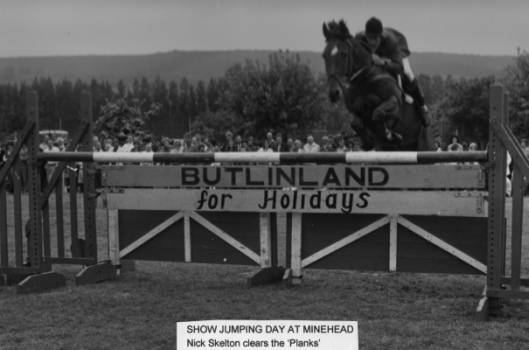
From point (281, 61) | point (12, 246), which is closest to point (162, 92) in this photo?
point (281, 61)

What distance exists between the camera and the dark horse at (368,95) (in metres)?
9.77

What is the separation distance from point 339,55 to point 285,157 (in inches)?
154

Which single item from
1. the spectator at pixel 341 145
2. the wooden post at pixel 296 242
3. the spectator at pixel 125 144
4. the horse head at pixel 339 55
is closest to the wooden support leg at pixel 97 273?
the wooden post at pixel 296 242

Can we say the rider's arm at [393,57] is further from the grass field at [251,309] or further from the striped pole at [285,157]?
the striped pole at [285,157]

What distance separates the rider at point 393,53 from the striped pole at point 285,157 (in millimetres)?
4301

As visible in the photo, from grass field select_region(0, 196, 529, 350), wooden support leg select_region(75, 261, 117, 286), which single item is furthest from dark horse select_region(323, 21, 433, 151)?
wooden support leg select_region(75, 261, 117, 286)

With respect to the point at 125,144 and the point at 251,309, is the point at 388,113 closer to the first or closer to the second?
the point at 251,309

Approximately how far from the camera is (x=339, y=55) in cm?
972

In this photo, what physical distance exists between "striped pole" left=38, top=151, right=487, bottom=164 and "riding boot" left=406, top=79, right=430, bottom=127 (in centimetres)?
504

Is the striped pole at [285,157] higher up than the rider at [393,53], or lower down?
lower down

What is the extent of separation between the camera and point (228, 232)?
6.84m

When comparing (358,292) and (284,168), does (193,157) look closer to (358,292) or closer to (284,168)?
(284,168)

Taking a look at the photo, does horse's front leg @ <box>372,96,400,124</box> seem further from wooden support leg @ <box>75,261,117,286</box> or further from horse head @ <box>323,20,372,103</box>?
wooden support leg @ <box>75,261,117,286</box>
